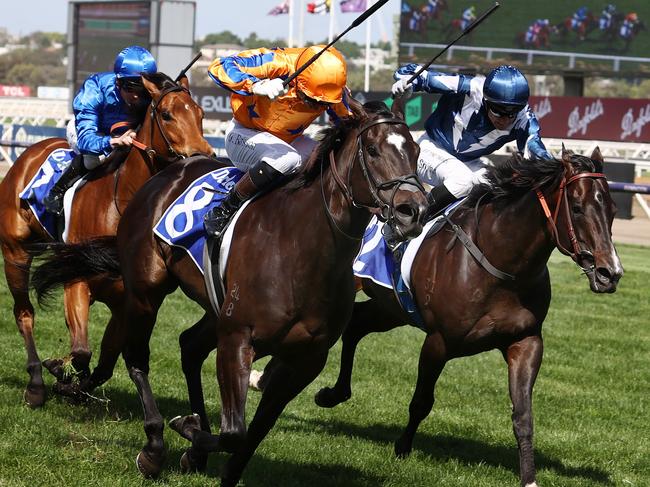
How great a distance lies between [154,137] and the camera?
5848 millimetres

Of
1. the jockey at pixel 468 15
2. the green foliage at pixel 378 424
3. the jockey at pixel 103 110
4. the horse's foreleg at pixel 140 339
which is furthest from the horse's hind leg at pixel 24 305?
the jockey at pixel 468 15

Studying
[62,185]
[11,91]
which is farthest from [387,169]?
[11,91]

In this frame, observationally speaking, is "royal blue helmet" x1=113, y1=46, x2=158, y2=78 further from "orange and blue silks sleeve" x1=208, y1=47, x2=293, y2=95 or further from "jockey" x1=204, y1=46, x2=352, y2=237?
"orange and blue silks sleeve" x1=208, y1=47, x2=293, y2=95

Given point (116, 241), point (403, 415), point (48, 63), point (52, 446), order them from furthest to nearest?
point (48, 63), point (403, 415), point (116, 241), point (52, 446)

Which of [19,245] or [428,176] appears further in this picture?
[19,245]

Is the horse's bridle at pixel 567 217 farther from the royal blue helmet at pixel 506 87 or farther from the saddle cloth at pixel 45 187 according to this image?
the saddle cloth at pixel 45 187

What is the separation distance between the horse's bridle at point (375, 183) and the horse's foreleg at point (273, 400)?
74cm

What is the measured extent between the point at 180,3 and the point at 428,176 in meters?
21.9

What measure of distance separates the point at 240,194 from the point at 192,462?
4.13 ft

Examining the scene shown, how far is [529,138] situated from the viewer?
5.86 meters

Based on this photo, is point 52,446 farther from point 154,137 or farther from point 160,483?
point 154,137

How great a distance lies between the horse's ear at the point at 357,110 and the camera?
13.3 ft

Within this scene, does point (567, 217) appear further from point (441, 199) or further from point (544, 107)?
point (544, 107)

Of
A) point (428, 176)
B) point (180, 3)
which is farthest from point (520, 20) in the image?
point (428, 176)
